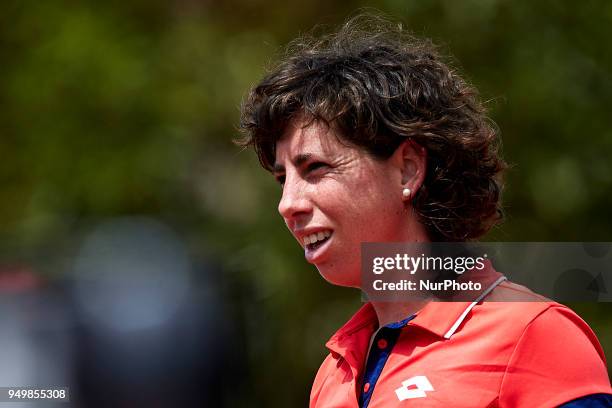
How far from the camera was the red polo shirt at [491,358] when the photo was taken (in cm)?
219

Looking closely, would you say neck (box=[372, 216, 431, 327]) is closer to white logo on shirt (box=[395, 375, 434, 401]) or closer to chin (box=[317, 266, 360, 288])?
chin (box=[317, 266, 360, 288])

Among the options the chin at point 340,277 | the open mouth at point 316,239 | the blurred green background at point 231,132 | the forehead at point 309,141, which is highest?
the blurred green background at point 231,132

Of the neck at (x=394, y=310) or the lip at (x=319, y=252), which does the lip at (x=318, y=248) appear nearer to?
the lip at (x=319, y=252)

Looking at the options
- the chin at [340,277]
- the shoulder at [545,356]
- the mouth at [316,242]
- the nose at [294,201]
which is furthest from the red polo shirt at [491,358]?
the nose at [294,201]

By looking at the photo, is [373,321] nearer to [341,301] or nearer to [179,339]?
[179,339]

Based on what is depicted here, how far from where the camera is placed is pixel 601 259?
3234mm

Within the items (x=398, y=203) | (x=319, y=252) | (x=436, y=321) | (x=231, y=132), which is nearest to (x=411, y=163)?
(x=398, y=203)

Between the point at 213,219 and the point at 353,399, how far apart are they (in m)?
3.96

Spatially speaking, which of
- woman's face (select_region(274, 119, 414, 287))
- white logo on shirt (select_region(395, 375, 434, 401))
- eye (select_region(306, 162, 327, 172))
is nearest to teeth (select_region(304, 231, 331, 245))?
woman's face (select_region(274, 119, 414, 287))

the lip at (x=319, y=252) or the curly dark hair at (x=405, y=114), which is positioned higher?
the curly dark hair at (x=405, y=114)

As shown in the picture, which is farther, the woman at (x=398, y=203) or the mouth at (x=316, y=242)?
the mouth at (x=316, y=242)

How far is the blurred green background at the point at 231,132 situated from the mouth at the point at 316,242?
309cm

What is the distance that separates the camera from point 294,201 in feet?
8.40

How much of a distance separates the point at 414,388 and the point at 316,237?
1.58 ft
